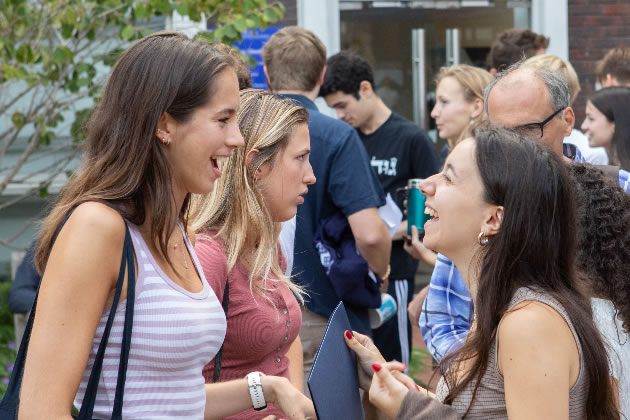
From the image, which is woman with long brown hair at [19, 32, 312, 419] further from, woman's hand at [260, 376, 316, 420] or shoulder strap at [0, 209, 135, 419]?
woman's hand at [260, 376, 316, 420]

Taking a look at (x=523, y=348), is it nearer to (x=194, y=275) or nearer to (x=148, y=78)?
(x=194, y=275)

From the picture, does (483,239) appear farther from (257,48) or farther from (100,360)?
(257,48)

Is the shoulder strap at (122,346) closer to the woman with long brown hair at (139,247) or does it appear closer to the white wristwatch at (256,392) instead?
the woman with long brown hair at (139,247)

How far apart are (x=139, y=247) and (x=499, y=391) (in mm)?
931

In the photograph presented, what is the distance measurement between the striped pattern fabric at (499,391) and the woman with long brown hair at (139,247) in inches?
25.8

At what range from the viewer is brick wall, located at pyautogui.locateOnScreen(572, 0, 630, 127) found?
839 cm

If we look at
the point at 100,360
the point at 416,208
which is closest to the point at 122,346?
the point at 100,360

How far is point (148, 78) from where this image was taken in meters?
1.96

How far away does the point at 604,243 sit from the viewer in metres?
2.51

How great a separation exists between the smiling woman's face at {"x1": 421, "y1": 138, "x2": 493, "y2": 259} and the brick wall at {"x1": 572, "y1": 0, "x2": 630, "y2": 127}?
6.48m

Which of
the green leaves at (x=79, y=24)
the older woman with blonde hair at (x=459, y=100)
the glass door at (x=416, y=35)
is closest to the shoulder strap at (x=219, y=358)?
the green leaves at (x=79, y=24)

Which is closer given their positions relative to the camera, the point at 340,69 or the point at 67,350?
the point at 67,350

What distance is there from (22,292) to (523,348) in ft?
12.9

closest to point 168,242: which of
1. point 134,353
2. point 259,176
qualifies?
point 134,353
